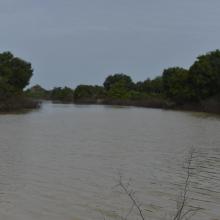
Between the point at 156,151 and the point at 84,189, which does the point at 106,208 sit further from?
the point at 156,151

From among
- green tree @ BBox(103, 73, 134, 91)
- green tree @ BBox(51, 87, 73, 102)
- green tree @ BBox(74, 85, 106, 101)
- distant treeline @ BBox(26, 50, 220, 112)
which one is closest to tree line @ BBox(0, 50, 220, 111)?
distant treeline @ BBox(26, 50, 220, 112)

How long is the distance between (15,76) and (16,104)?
3.78m

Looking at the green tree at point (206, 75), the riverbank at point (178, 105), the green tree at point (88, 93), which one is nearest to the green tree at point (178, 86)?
A: the riverbank at point (178, 105)

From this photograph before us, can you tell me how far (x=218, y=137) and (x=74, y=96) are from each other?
245 feet

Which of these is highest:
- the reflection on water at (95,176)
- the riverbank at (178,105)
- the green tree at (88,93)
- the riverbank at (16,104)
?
the green tree at (88,93)

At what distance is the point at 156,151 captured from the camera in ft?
A: 50.7

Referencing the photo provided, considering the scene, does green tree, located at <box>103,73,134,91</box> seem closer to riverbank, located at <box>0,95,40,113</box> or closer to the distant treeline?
the distant treeline

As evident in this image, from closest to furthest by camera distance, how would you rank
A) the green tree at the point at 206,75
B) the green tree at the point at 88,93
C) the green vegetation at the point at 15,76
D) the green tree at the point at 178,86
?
the green vegetation at the point at 15,76, the green tree at the point at 206,75, the green tree at the point at 178,86, the green tree at the point at 88,93

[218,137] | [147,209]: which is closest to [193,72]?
[218,137]

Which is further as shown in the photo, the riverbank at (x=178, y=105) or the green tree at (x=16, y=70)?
the riverbank at (x=178, y=105)

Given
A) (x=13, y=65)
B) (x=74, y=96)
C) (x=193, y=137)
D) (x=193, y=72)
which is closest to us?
(x=193, y=137)

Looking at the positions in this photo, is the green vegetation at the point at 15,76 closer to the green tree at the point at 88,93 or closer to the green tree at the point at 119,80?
the green tree at the point at 88,93

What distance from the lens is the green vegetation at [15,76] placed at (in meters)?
42.3

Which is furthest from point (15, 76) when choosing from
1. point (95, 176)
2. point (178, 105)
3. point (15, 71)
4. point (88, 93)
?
point (88, 93)
